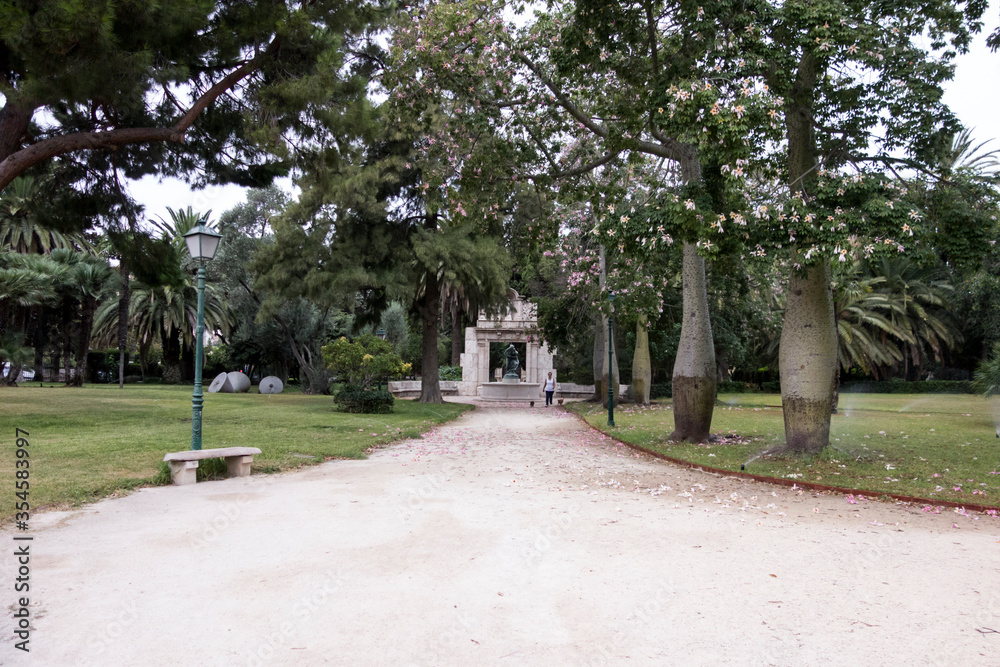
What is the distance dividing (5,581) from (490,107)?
359 inches

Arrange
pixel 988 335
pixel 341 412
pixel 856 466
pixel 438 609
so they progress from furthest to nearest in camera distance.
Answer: pixel 988 335 < pixel 341 412 < pixel 856 466 < pixel 438 609

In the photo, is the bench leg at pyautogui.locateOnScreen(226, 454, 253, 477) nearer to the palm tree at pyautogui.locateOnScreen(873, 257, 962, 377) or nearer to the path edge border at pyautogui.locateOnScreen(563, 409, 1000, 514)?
the path edge border at pyautogui.locateOnScreen(563, 409, 1000, 514)

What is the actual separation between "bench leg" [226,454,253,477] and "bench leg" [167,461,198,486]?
62cm

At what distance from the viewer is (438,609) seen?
377 centimetres

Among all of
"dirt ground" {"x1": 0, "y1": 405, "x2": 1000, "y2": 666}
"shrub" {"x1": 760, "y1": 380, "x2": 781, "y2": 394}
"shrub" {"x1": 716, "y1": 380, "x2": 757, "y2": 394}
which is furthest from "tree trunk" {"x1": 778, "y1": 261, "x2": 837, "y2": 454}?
"shrub" {"x1": 760, "y1": 380, "x2": 781, "y2": 394}

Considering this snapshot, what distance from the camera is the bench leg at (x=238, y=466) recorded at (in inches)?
329

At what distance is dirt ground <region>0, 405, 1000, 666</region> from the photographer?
3.28 m

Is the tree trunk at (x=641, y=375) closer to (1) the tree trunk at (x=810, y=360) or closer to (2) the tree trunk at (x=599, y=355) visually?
(2) the tree trunk at (x=599, y=355)

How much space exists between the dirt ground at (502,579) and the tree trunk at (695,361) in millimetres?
4330

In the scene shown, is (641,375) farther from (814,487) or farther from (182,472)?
(182,472)

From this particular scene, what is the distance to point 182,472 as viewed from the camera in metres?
7.73

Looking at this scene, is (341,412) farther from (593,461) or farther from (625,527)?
(625,527)

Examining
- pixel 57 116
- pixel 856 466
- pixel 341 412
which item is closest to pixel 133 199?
pixel 57 116

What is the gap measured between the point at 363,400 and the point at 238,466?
33.7 feet
